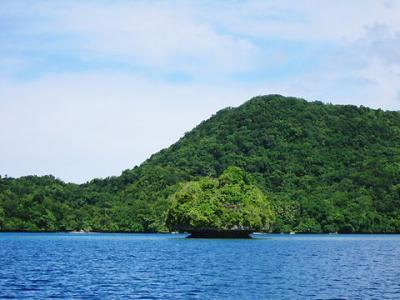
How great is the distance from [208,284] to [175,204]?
3155 inches

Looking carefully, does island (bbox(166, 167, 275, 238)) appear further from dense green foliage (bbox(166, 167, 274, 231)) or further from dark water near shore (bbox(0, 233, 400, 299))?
dark water near shore (bbox(0, 233, 400, 299))

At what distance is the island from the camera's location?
431 feet

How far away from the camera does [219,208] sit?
132125 millimetres

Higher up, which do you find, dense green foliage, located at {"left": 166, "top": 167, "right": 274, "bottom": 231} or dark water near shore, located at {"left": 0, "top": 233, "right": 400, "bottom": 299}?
dense green foliage, located at {"left": 166, "top": 167, "right": 274, "bottom": 231}

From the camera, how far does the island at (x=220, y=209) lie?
13138 centimetres

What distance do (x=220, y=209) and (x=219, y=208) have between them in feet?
0.86

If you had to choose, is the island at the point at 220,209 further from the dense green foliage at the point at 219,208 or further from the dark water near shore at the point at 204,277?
the dark water near shore at the point at 204,277

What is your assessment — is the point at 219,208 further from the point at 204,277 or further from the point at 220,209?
the point at 204,277

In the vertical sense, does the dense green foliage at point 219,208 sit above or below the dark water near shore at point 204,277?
above

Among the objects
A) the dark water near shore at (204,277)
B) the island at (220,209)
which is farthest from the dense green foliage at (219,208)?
the dark water near shore at (204,277)

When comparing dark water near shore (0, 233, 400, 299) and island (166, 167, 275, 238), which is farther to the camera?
island (166, 167, 275, 238)

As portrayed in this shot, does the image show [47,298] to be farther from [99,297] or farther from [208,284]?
[208,284]

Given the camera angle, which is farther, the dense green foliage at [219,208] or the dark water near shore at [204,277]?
the dense green foliage at [219,208]

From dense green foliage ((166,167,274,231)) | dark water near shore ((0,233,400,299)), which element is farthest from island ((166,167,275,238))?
dark water near shore ((0,233,400,299))
